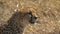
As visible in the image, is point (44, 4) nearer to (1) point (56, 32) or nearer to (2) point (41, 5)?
(2) point (41, 5)

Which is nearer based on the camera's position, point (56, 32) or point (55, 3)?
point (56, 32)

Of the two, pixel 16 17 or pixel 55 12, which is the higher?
pixel 16 17

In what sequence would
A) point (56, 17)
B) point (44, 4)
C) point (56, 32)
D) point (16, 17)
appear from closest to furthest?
point (16, 17), point (56, 32), point (56, 17), point (44, 4)

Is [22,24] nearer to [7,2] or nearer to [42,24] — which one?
[42,24]

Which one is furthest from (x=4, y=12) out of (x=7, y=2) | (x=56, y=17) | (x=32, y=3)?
(x=56, y=17)

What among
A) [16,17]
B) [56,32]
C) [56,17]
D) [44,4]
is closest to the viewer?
[16,17]

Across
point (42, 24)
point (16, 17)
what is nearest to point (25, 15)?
point (16, 17)
